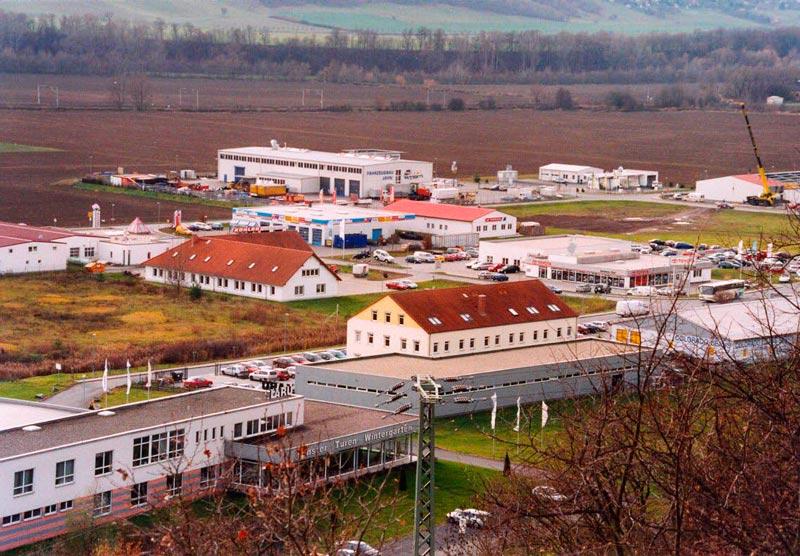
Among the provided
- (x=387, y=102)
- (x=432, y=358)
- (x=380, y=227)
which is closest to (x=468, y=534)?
(x=432, y=358)

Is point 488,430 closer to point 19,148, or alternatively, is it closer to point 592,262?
point 592,262

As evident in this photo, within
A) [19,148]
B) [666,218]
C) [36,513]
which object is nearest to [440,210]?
[666,218]

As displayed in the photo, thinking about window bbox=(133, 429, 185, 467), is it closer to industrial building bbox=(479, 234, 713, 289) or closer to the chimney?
the chimney

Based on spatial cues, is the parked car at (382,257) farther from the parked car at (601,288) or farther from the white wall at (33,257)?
the white wall at (33,257)

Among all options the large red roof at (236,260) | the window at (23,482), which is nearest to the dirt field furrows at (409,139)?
the large red roof at (236,260)

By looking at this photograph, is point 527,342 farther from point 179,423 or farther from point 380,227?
point 380,227

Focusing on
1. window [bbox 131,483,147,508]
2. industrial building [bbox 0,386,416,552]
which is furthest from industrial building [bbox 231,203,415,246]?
window [bbox 131,483,147,508]
